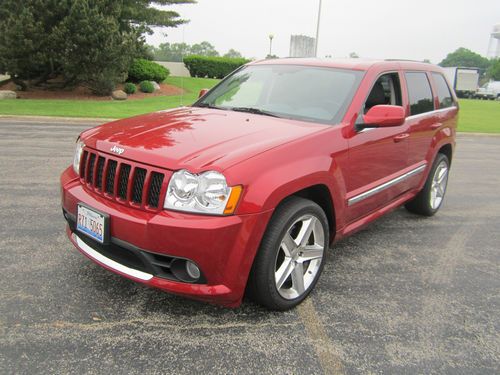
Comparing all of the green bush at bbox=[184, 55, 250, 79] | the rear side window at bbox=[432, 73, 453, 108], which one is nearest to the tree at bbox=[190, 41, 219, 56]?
the green bush at bbox=[184, 55, 250, 79]

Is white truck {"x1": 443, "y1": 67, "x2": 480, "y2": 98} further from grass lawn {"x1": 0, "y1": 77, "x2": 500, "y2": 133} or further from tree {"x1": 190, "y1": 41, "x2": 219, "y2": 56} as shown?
tree {"x1": 190, "y1": 41, "x2": 219, "y2": 56}

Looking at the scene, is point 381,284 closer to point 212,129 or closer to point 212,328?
point 212,328

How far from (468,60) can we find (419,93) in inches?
6145

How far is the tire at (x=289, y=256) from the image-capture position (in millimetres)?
2666

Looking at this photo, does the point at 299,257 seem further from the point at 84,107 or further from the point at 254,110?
the point at 84,107

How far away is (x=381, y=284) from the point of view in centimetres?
345

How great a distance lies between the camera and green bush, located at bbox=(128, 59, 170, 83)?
2348cm

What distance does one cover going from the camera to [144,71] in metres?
23.6

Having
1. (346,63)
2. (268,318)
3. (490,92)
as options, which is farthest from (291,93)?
(490,92)

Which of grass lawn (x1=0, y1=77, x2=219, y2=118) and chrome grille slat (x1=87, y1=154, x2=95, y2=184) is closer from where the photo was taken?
chrome grille slat (x1=87, y1=154, x2=95, y2=184)

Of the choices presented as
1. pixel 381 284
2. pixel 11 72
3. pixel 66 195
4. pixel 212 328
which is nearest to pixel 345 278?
pixel 381 284

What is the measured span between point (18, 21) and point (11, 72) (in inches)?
98.8

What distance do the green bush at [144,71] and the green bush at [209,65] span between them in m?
9.73

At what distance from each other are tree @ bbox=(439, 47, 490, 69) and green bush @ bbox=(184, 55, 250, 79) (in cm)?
12728
